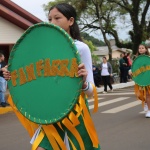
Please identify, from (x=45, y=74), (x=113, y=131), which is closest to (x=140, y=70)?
(x=113, y=131)

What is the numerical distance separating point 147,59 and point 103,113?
2.03 metres

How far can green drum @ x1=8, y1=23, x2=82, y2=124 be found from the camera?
8.21 feet

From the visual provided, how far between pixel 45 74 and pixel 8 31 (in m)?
13.6

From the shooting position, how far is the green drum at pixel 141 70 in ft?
26.2

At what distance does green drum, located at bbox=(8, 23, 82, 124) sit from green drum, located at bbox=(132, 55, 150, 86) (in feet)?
17.8

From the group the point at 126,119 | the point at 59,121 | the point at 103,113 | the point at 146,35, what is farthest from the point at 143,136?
the point at 146,35

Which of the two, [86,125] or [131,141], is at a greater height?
[86,125]

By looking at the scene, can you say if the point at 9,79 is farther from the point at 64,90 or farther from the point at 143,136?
the point at 143,136

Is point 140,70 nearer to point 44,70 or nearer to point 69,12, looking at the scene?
point 69,12

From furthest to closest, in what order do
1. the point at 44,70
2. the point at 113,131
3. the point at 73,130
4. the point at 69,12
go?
the point at 113,131 < the point at 69,12 < the point at 73,130 < the point at 44,70

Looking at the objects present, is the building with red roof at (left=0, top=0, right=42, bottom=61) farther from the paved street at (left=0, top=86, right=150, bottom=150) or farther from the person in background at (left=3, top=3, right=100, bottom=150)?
the person in background at (left=3, top=3, right=100, bottom=150)

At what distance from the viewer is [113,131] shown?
21.8 feet

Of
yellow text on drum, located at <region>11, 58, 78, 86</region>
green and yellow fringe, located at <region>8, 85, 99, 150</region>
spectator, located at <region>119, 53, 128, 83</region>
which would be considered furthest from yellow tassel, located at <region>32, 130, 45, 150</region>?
spectator, located at <region>119, 53, 128, 83</region>

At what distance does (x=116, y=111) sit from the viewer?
376 inches
